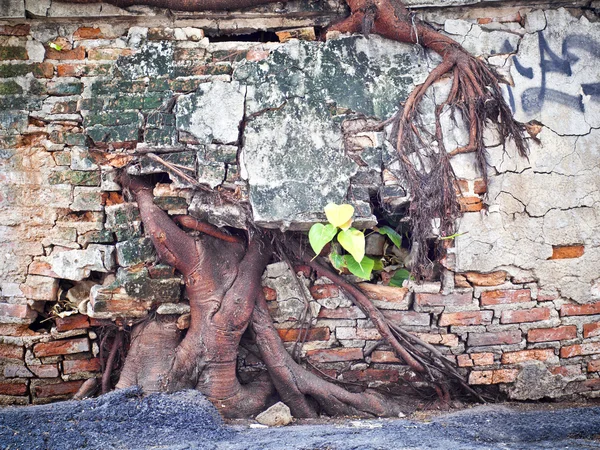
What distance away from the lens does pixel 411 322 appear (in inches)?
131

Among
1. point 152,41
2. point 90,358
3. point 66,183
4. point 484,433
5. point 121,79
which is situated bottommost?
point 484,433

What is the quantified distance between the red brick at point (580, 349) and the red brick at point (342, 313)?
1206 mm

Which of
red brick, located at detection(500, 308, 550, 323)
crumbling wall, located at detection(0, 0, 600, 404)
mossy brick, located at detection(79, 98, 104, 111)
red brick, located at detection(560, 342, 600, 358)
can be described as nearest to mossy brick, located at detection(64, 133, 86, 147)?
crumbling wall, located at detection(0, 0, 600, 404)

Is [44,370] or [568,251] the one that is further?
[44,370]

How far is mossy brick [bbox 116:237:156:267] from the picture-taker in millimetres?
3217

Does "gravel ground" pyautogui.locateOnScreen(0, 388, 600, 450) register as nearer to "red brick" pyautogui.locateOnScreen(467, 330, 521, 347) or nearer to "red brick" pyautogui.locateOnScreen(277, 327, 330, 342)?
"red brick" pyautogui.locateOnScreen(467, 330, 521, 347)

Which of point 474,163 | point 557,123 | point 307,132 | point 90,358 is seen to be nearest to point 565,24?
point 557,123

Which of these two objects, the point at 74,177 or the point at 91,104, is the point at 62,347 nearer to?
Answer: the point at 74,177

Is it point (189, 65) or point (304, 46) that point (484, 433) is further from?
point (189, 65)

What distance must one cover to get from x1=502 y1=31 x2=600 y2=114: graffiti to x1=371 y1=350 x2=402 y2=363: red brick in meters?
1.59

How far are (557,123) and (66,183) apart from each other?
2.84m

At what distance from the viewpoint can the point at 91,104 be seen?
3174mm

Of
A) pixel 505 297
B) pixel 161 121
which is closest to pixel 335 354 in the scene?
pixel 505 297

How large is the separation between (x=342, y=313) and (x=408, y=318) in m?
0.39
